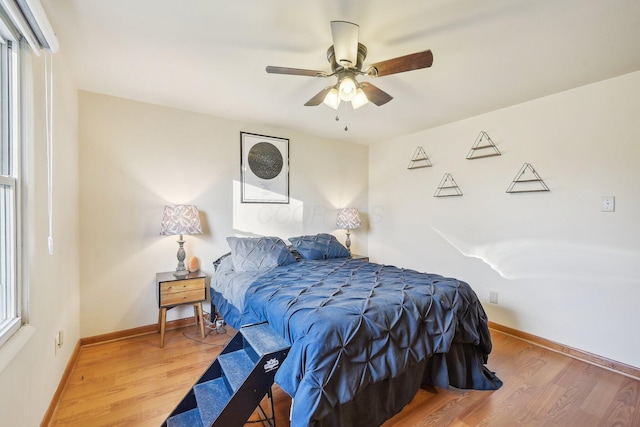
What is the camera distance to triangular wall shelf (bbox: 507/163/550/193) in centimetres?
286

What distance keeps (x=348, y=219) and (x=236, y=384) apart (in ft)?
9.27

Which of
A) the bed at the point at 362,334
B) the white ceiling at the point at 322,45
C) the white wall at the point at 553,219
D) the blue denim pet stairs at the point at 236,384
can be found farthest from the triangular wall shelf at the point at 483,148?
the blue denim pet stairs at the point at 236,384

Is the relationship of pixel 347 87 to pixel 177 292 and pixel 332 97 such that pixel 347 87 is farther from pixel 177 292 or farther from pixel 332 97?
pixel 177 292

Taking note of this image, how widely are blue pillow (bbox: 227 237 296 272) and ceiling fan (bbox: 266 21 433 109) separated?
154cm

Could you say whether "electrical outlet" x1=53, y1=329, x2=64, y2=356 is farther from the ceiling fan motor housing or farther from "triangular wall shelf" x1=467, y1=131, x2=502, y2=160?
"triangular wall shelf" x1=467, y1=131, x2=502, y2=160

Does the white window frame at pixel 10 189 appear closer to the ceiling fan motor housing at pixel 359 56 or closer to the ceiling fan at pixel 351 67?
the ceiling fan at pixel 351 67

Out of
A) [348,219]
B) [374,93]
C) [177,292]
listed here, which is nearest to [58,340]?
[177,292]

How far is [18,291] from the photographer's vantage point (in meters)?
1.38

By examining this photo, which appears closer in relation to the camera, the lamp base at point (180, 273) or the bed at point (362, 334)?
the bed at point (362, 334)

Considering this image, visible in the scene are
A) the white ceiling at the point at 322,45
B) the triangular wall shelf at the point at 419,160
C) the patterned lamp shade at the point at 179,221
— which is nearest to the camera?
the white ceiling at the point at 322,45

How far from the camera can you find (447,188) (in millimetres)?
3641

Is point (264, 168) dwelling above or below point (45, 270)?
above

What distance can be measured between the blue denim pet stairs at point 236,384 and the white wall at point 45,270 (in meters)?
0.69

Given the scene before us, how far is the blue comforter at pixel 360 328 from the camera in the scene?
1.41m
